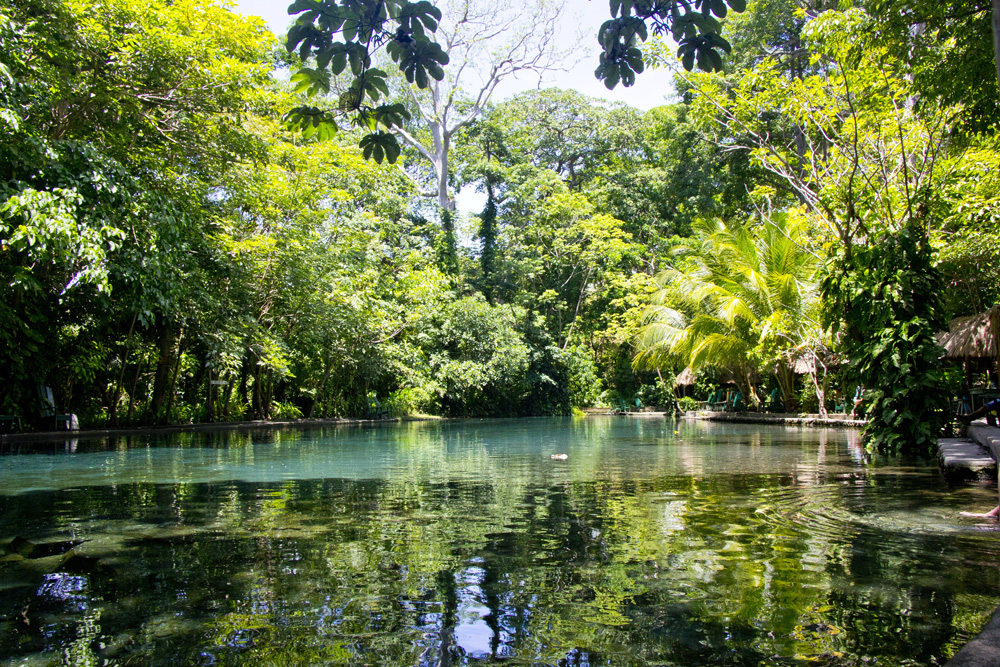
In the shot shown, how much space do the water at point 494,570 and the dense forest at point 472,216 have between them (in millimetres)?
1948

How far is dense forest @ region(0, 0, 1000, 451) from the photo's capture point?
293 inches

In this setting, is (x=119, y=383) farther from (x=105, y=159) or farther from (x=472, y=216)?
(x=472, y=216)

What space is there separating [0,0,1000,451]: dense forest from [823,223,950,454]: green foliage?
4 cm

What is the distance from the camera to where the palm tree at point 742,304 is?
16781 mm

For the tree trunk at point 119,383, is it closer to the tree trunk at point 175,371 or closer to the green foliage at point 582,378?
the tree trunk at point 175,371

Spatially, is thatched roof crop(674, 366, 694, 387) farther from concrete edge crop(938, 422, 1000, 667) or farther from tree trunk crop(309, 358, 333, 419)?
concrete edge crop(938, 422, 1000, 667)

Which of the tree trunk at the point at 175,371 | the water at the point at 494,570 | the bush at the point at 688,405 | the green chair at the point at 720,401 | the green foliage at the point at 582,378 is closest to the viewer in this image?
the water at the point at 494,570

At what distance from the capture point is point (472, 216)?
99.7 feet

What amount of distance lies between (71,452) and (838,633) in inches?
410

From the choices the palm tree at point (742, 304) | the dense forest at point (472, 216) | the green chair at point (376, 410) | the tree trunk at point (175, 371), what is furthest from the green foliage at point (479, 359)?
the tree trunk at point (175, 371)

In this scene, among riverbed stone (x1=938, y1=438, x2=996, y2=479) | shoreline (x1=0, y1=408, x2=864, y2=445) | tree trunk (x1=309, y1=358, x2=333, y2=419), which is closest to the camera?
riverbed stone (x1=938, y1=438, x2=996, y2=479)

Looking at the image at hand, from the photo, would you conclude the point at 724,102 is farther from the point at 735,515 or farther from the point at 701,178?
the point at 701,178

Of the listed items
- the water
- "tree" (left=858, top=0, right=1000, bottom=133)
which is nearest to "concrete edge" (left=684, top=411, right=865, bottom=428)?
"tree" (left=858, top=0, right=1000, bottom=133)

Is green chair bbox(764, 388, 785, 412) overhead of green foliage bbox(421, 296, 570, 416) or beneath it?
beneath
